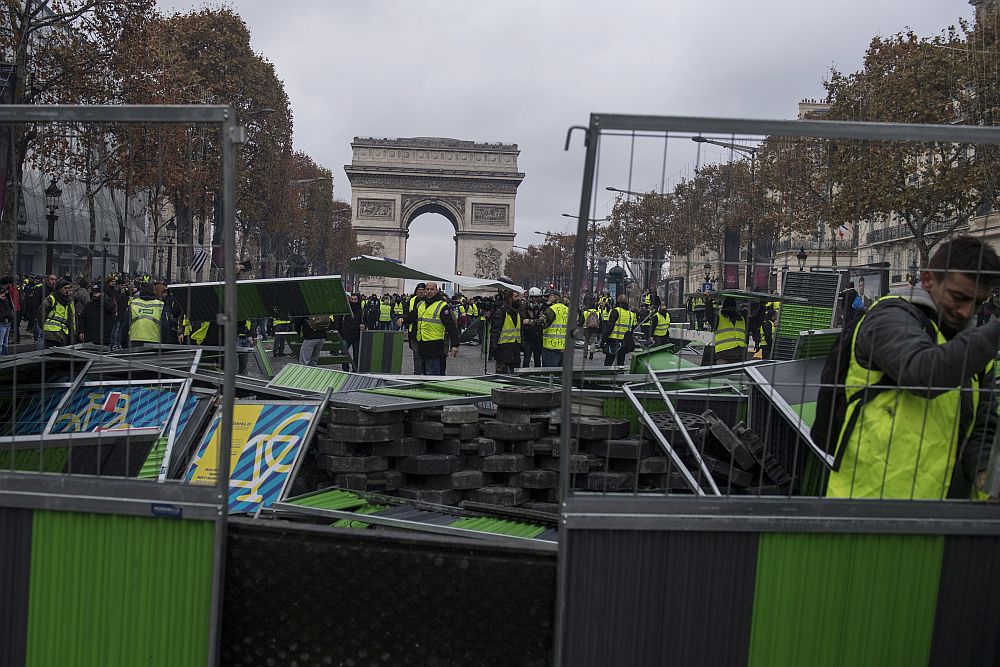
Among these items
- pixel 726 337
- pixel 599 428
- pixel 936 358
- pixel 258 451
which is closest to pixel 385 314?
pixel 726 337

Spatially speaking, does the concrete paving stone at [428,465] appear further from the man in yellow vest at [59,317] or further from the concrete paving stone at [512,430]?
the man in yellow vest at [59,317]

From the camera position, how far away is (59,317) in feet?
12.8

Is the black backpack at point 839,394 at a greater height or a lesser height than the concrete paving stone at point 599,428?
greater

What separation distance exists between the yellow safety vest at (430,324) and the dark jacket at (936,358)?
1158 centimetres

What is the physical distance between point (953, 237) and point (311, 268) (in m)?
65.3

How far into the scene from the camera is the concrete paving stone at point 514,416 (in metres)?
5.88

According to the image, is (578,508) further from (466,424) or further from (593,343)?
(593,343)

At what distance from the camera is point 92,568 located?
3.01 m

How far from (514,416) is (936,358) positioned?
3.27 m

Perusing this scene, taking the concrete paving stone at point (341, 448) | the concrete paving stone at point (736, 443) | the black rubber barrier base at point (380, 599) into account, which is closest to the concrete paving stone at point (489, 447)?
the concrete paving stone at point (341, 448)

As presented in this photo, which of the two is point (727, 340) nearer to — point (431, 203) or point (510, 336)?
point (510, 336)

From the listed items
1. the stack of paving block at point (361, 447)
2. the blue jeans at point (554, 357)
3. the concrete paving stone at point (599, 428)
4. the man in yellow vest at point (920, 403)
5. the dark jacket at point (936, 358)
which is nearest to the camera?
the dark jacket at point (936, 358)

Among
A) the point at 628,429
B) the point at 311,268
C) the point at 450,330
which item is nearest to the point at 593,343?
the point at 450,330

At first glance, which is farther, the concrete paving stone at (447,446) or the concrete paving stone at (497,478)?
A: the concrete paving stone at (447,446)
